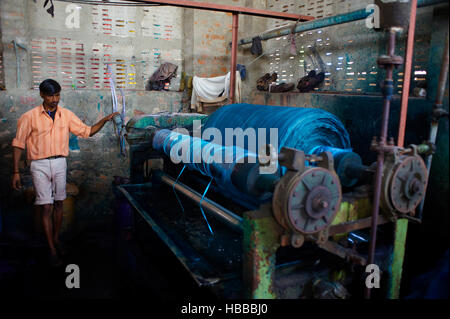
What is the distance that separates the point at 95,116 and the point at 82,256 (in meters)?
2.62

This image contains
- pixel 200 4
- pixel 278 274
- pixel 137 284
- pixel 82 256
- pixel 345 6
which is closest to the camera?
pixel 278 274

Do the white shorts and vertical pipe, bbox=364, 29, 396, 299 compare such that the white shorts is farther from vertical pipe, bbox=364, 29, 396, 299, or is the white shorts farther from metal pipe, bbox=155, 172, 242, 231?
vertical pipe, bbox=364, 29, 396, 299

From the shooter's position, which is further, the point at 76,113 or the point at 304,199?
the point at 76,113

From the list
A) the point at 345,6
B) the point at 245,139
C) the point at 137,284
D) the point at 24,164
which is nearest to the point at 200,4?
the point at 245,139

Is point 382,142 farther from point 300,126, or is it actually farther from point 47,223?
point 47,223

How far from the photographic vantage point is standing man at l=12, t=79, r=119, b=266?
4.11 meters

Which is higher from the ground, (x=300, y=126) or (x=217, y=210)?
(x=300, y=126)

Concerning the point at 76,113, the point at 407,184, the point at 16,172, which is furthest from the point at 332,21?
the point at 76,113

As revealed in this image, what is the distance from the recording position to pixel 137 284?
3404mm

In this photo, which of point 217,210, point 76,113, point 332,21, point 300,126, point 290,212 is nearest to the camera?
point 290,212

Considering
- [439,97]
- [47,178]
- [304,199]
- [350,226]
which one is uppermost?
[439,97]

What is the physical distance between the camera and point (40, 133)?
13.6 ft

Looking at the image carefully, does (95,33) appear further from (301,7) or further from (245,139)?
(245,139)

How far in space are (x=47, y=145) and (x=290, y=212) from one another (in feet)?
11.0
